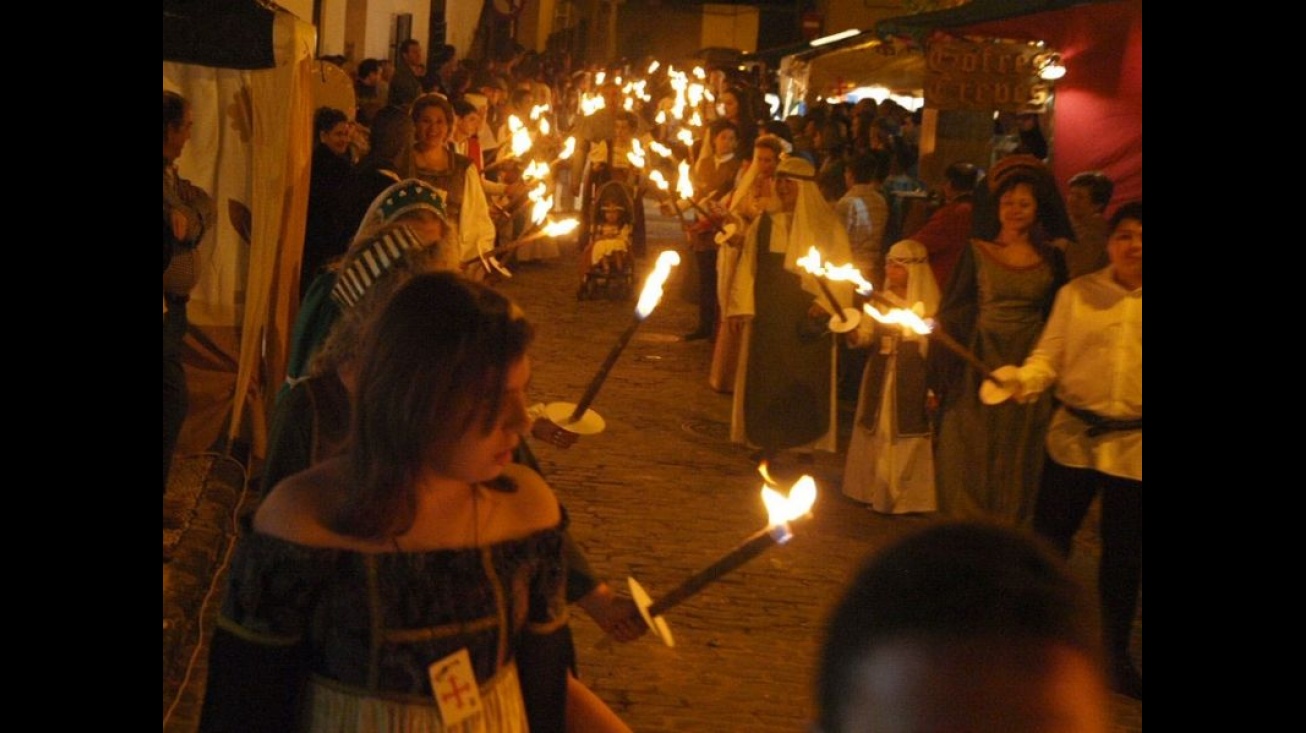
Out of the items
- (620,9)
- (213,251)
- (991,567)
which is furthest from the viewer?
(620,9)

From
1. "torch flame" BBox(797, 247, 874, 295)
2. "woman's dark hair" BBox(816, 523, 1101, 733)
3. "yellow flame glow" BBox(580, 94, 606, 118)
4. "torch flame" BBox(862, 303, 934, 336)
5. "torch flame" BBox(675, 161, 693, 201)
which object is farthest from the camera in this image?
"yellow flame glow" BBox(580, 94, 606, 118)

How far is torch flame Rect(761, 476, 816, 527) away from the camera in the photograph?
2922mm

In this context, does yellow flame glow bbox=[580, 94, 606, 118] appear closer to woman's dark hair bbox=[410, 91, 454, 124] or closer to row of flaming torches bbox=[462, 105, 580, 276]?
row of flaming torches bbox=[462, 105, 580, 276]

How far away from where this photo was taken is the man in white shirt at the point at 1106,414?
6.64 metres

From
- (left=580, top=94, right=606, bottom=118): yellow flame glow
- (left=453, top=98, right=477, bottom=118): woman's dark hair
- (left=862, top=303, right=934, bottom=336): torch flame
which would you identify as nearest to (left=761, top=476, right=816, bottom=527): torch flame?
(left=862, top=303, right=934, bottom=336): torch flame

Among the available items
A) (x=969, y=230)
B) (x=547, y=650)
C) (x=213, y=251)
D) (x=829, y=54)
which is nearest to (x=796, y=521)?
(x=547, y=650)

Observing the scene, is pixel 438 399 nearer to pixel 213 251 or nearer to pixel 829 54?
pixel 213 251

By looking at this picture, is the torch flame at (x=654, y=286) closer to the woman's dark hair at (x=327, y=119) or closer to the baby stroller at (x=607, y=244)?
the woman's dark hair at (x=327, y=119)

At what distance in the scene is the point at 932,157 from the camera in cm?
1638

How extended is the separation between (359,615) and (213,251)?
20.2ft

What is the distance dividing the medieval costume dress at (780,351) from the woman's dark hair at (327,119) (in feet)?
9.25

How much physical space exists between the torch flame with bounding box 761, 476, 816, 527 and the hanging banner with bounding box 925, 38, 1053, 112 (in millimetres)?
9612

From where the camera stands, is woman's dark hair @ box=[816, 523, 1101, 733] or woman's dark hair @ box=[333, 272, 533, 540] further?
woman's dark hair @ box=[333, 272, 533, 540]

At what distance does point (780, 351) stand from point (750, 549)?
829 cm
